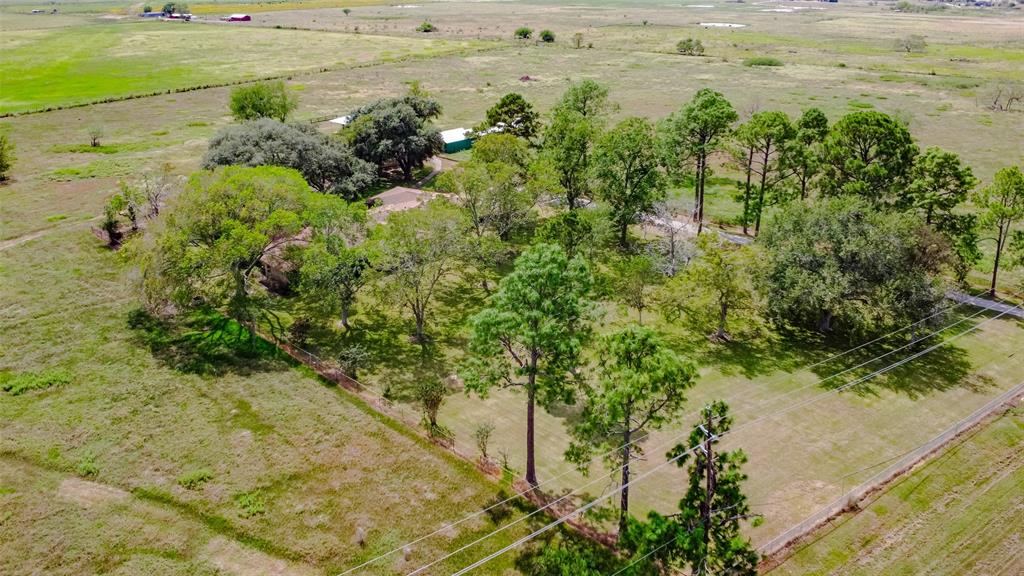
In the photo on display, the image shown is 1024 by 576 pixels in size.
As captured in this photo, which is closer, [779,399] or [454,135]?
[779,399]

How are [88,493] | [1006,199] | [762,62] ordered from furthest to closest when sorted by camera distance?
[762,62] < [1006,199] < [88,493]

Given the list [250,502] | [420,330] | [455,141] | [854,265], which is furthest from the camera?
[455,141]

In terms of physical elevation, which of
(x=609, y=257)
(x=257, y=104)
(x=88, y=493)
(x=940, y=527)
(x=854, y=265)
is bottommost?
(x=940, y=527)

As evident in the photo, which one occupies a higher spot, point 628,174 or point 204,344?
point 628,174

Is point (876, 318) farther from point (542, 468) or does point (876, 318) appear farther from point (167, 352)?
point (167, 352)

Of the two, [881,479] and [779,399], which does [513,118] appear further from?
[881,479]

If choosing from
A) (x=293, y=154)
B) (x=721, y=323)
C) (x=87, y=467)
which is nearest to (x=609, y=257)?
(x=721, y=323)
